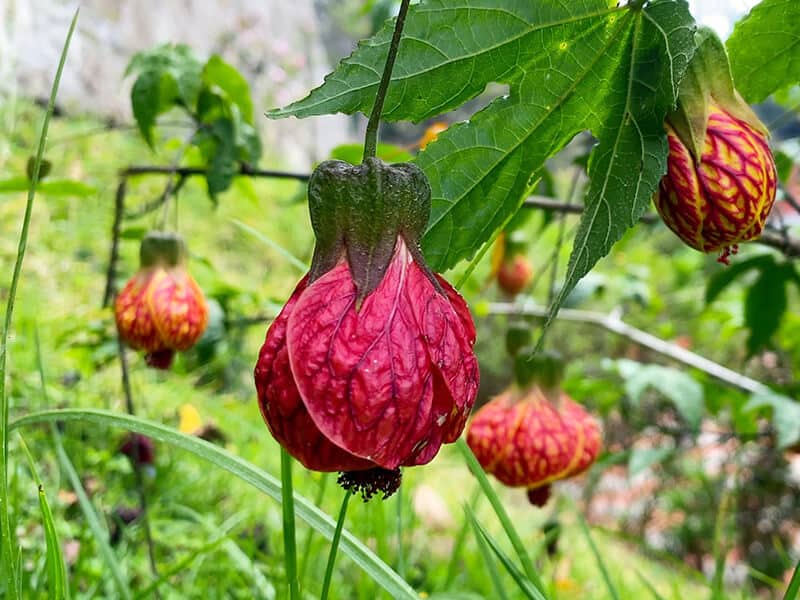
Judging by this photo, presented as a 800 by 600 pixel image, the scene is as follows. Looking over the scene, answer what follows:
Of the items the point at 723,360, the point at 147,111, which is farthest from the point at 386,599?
the point at 723,360

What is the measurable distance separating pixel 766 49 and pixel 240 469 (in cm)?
45

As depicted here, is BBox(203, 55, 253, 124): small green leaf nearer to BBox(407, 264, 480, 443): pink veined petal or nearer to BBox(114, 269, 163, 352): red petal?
BBox(114, 269, 163, 352): red petal

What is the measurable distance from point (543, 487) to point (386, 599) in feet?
0.85

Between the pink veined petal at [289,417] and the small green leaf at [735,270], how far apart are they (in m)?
0.95

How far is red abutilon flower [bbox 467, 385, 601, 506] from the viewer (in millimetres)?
806

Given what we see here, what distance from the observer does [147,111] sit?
1002 millimetres

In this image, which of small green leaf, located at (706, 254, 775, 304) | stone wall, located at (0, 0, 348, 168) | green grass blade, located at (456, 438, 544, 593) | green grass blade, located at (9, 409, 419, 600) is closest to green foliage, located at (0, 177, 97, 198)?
green grass blade, located at (9, 409, 419, 600)

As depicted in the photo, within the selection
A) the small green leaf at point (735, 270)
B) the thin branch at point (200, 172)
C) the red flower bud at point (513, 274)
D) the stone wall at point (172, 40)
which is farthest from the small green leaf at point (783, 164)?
the stone wall at point (172, 40)

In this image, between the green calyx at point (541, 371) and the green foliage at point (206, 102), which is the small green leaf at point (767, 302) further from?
the green foliage at point (206, 102)

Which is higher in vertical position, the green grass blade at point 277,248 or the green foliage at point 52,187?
the green foliage at point 52,187

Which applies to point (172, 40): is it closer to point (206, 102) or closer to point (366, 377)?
point (206, 102)

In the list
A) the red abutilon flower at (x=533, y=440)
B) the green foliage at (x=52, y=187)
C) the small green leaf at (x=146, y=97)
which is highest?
the small green leaf at (x=146, y=97)

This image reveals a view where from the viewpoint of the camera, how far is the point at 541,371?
0.96 meters

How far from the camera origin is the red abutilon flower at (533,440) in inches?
31.7
